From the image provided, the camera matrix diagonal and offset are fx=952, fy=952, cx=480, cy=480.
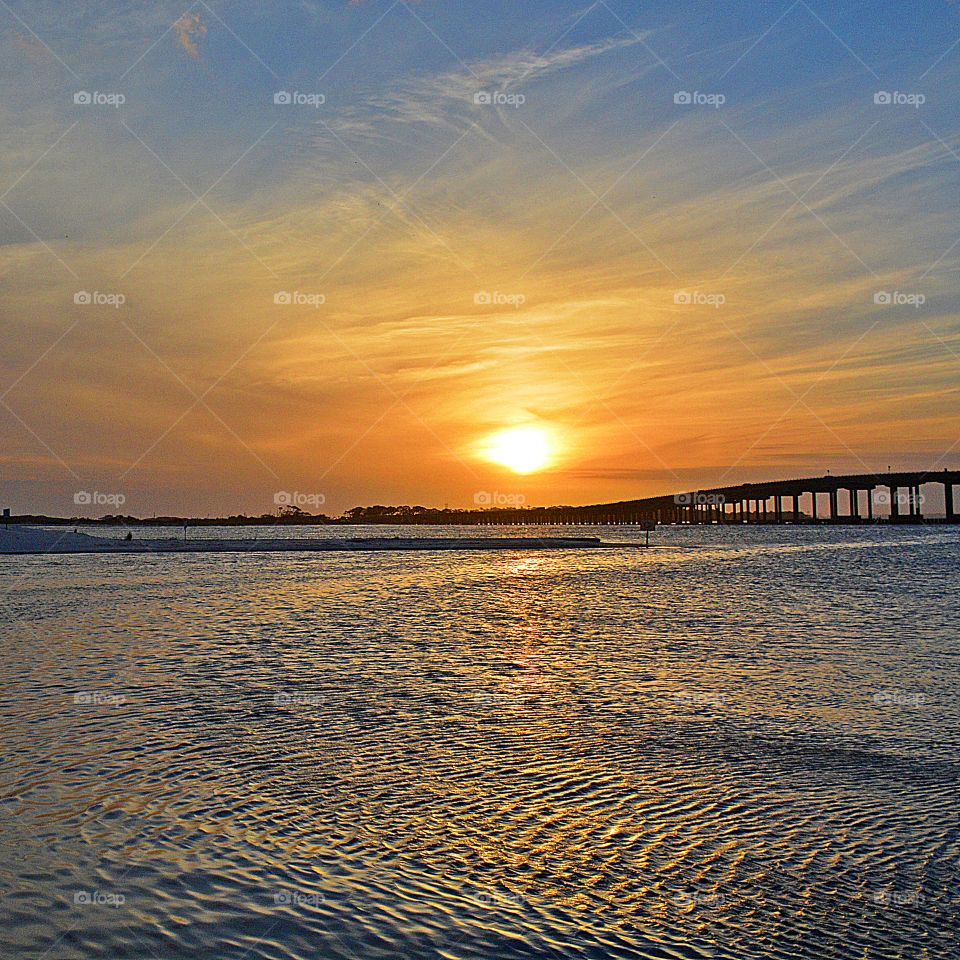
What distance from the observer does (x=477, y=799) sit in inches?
436

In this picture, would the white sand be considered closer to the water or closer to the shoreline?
the shoreline

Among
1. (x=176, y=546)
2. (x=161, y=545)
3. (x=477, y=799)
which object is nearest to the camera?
(x=477, y=799)

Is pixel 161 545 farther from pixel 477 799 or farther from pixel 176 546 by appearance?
pixel 477 799

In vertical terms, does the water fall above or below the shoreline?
below

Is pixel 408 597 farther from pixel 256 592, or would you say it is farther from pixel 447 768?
pixel 447 768

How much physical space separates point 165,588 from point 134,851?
3969cm

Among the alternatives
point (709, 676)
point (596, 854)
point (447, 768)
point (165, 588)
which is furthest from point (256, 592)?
point (596, 854)

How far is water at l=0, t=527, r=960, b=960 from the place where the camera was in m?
7.71

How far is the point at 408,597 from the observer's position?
1704 inches

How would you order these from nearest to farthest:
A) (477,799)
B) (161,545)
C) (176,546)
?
(477,799)
(176,546)
(161,545)

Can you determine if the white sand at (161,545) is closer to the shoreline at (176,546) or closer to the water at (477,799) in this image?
the shoreline at (176,546)

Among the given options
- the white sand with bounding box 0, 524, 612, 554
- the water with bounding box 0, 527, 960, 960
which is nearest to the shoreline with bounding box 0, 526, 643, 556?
the white sand with bounding box 0, 524, 612, 554

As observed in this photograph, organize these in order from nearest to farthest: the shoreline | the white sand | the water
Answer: the water → the shoreline → the white sand

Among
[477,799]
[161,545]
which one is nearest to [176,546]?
[161,545]
